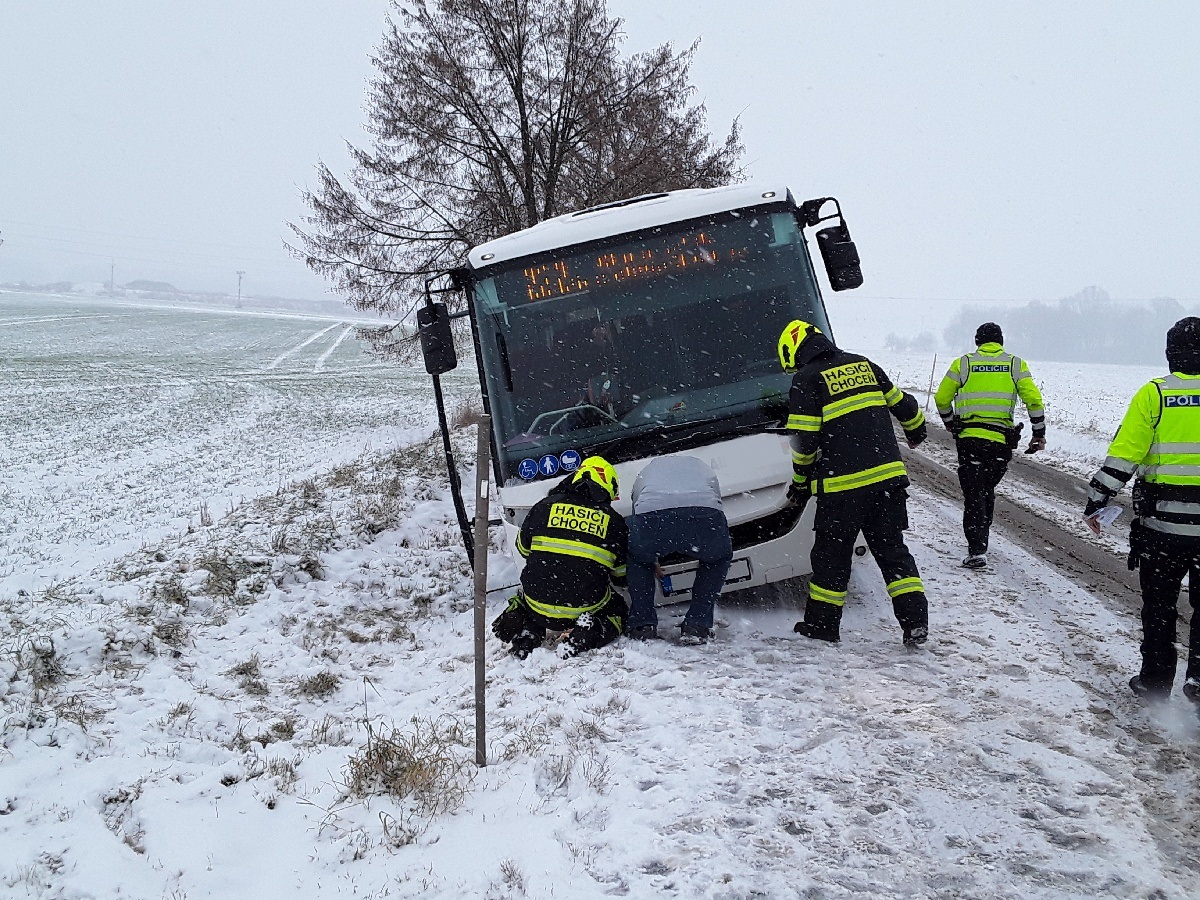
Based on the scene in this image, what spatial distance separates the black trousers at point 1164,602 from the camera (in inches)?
155

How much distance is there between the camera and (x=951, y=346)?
130 metres

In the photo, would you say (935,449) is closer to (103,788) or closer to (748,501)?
(748,501)

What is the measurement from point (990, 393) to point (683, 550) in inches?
132

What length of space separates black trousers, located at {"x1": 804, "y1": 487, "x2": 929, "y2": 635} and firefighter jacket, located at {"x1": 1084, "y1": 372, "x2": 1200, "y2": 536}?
1.10 meters

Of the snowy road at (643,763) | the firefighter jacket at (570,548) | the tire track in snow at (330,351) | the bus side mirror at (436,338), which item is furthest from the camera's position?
the tire track in snow at (330,351)

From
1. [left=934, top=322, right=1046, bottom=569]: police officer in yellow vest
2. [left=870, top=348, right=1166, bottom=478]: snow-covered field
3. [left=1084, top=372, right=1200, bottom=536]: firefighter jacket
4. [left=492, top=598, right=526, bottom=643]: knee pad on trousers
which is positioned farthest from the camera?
[left=870, top=348, right=1166, bottom=478]: snow-covered field

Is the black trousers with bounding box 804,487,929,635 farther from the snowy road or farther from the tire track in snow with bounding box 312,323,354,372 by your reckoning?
the tire track in snow with bounding box 312,323,354,372

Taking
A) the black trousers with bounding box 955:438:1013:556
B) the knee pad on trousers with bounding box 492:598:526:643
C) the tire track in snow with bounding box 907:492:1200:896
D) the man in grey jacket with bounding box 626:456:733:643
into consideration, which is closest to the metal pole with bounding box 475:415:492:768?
the man in grey jacket with bounding box 626:456:733:643

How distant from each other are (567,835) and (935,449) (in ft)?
37.0

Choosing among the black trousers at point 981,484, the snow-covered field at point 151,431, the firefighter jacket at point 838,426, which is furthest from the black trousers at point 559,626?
the snow-covered field at point 151,431

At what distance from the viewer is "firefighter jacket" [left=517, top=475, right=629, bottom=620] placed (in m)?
5.14

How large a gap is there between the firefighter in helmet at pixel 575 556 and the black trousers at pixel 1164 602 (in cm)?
298

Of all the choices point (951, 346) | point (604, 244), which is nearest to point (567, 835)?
point (604, 244)

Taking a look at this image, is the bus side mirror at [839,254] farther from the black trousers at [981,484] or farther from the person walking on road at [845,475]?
the black trousers at [981,484]
